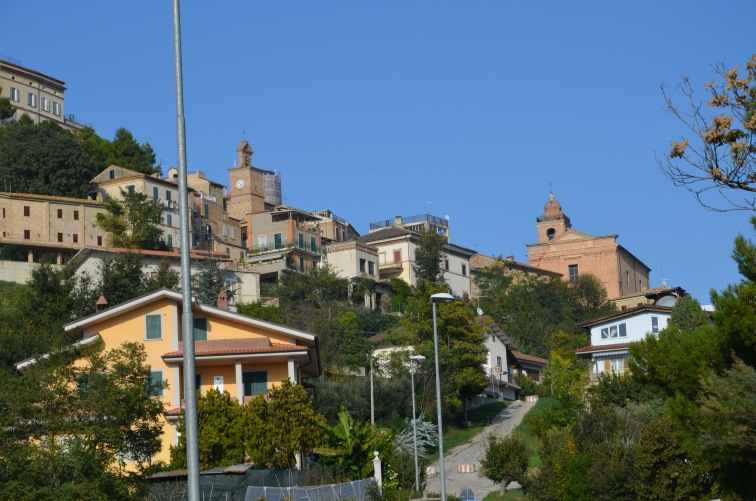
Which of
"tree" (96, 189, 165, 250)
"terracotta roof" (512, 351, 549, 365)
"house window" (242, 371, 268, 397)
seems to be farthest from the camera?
"terracotta roof" (512, 351, 549, 365)

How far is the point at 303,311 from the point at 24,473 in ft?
207

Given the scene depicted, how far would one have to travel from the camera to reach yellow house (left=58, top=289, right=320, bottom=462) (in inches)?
1924

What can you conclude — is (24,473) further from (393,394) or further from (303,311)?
(303,311)

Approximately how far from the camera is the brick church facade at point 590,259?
13850 cm

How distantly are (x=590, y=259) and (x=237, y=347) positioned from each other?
9538 cm

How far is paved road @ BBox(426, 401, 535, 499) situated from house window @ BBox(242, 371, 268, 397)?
852 centimetres

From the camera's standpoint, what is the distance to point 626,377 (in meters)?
63.8

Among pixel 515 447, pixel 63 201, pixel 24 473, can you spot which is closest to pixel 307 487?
pixel 24 473

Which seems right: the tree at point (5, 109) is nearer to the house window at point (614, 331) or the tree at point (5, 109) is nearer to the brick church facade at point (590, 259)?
the brick church facade at point (590, 259)

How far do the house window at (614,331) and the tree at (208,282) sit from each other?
974 inches

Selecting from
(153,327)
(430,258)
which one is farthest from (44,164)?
(153,327)

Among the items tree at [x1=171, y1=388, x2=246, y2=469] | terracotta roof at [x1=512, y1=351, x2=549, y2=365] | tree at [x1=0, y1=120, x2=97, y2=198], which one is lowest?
tree at [x1=171, y1=388, x2=246, y2=469]

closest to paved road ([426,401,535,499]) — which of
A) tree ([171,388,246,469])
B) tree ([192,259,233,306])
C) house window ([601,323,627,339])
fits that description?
house window ([601,323,627,339])

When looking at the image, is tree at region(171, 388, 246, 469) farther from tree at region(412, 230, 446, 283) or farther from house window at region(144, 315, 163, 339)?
tree at region(412, 230, 446, 283)
